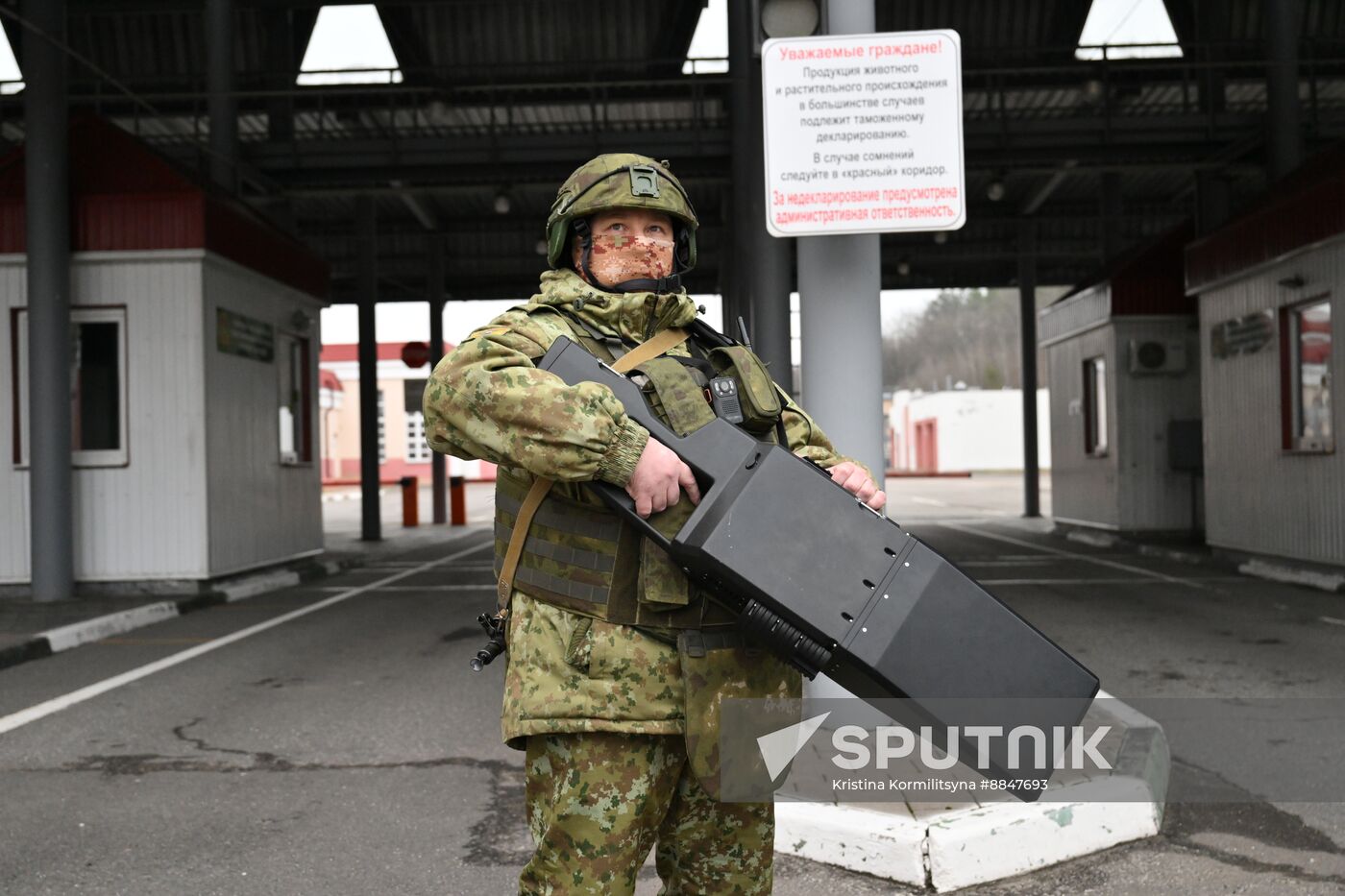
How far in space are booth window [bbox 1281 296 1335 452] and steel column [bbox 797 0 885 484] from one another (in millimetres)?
7643

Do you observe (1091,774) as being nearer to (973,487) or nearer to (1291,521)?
(1291,521)

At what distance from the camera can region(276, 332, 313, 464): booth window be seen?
13.8 meters

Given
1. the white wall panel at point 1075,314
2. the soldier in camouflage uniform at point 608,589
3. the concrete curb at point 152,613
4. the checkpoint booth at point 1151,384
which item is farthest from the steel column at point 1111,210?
the soldier in camouflage uniform at point 608,589

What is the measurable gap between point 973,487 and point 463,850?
36.2 metres

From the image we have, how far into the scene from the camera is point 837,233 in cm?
457

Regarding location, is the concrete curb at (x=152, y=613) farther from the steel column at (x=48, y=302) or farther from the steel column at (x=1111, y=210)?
the steel column at (x=1111, y=210)

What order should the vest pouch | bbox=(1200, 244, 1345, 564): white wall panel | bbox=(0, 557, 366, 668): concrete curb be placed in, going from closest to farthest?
the vest pouch
bbox=(0, 557, 366, 668): concrete curb
bbox=(1200, 244, 1345, 564): white wall panel

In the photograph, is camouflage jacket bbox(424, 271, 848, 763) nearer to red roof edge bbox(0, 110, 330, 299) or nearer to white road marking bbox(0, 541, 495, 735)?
white road marking bbox(0, 541, 495, 735)

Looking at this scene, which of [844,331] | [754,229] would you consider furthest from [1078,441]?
[844,331]

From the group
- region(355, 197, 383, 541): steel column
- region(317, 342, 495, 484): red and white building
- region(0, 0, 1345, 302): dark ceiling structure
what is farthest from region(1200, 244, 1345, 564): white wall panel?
region(317, 342, 495, 484): red and white building

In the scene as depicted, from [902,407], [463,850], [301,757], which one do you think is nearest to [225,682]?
[301,757]

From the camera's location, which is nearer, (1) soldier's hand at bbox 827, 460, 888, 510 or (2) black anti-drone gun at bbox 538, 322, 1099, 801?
(2) black anti-drone gun at bbox 538, 322, 1099, 801

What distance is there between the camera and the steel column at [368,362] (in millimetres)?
17391

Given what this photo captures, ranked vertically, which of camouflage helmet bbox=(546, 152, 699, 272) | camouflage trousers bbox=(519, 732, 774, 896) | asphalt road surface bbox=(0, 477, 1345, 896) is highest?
camouflage helmet bbox=(546, 152, 699, 272)
